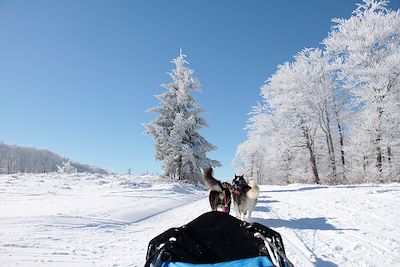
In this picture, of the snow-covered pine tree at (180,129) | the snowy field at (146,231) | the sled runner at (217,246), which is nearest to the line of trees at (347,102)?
the snow-covered pine tree at (180,129)

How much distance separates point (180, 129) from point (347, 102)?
14963mm

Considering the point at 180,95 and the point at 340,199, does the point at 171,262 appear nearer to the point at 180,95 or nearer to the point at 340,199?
the point at 340,199

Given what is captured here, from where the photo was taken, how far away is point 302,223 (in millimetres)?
8578

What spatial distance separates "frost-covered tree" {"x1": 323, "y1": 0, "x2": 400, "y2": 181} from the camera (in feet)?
70.8

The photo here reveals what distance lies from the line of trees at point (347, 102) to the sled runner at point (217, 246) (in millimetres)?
21813

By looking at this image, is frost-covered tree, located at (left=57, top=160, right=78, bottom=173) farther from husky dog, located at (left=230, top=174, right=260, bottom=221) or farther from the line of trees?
husky dog, located at (left=230, top=174, right=260, bottom=221)

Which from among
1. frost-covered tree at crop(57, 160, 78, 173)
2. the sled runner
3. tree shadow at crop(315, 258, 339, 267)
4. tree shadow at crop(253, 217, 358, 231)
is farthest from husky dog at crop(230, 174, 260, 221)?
frost-covered tree at crop(57, 160, 78, 173)

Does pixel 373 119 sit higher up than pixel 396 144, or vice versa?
pixel 373 119

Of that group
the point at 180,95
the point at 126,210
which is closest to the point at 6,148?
the point at 180,95

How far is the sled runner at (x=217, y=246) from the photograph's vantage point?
2.80 metres

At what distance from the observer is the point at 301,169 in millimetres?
36906

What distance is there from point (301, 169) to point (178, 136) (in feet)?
59.8

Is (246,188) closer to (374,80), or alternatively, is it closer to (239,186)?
(239,186)

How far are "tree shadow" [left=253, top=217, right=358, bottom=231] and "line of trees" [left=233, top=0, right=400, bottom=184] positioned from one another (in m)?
15.4
